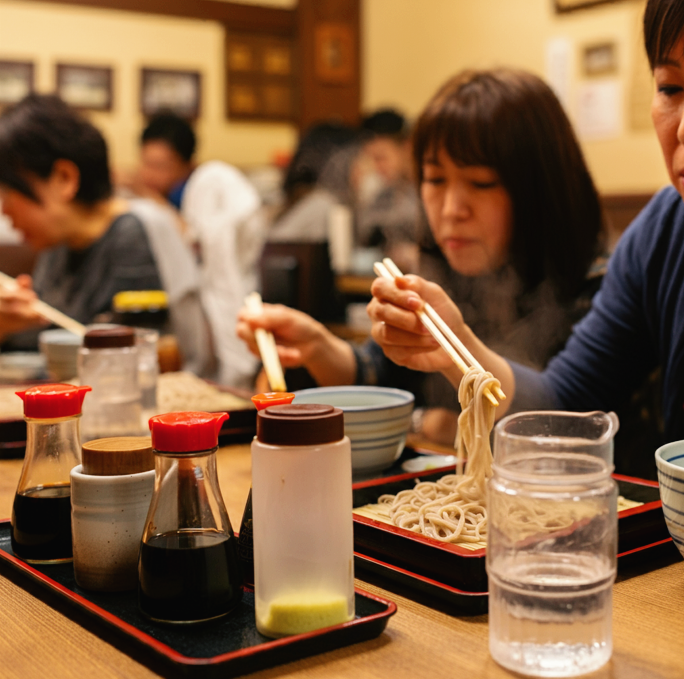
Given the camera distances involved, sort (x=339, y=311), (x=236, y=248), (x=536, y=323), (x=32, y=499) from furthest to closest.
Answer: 1. (x=236, y=248)
2. (x=339, y=311)
3. (x=536, y=323)
4. (x=32, y=499)

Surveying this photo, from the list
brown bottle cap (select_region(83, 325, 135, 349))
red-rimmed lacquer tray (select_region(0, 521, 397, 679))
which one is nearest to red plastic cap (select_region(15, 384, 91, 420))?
red-rimmed lacquer tray (select_region(0, 521, 397, 679))

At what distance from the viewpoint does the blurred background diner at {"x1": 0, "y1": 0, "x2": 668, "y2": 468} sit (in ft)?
13.7

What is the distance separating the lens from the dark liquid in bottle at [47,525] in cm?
110

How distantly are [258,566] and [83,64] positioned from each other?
6.36 m

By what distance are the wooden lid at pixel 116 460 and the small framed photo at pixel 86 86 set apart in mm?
5950

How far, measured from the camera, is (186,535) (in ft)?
2.98

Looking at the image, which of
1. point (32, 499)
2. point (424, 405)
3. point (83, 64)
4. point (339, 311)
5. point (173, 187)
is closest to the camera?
point (32, 499)

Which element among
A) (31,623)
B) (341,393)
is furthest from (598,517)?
(341,393)

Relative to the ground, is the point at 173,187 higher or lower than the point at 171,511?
higher

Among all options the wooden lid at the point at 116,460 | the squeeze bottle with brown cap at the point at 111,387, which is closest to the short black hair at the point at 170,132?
the squeeze bottle with brown cap at the point at 111,387

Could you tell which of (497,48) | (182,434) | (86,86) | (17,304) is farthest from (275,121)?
(182,434)

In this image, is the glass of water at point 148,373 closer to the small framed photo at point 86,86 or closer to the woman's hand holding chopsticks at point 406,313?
the woman's hand holding chopsticks at point 406,313

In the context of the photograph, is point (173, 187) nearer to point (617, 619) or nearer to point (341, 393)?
point (341, 393)

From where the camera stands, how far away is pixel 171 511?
3.00ft
